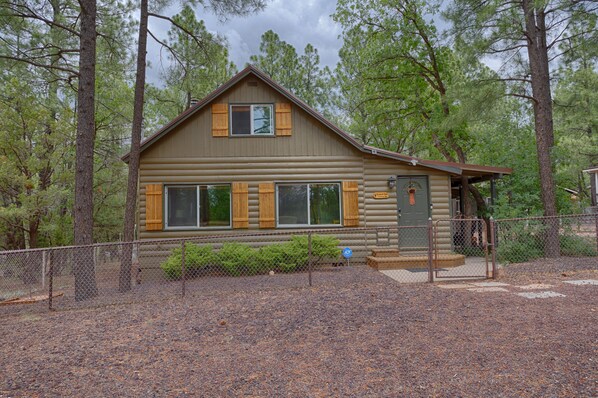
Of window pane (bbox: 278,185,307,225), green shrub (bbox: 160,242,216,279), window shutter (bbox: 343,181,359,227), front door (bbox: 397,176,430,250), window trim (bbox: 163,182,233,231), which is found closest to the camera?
green shrub (bbox: 160,242,216,279)

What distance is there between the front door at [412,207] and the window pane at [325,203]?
166 centimetres

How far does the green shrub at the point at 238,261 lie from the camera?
845 cm

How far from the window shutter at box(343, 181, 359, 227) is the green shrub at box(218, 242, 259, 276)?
8.41ft

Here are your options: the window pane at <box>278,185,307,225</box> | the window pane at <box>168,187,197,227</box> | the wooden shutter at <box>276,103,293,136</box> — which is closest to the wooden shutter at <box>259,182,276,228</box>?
the window pane at <box>278,185,307,225</box>

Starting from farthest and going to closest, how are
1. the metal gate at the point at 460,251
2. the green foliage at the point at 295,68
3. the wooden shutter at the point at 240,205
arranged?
the green foliage at the point at 295,68, the wooden shutter at the point at 240,205, the metal gate at the point at 460,251

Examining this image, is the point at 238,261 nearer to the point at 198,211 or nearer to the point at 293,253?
the point at 293,253

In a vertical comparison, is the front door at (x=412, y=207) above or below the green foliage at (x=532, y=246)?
above

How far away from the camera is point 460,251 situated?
10984mm

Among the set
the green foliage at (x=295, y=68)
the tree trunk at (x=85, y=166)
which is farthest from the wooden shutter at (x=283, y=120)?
the green foliage at (x=295, y=68)

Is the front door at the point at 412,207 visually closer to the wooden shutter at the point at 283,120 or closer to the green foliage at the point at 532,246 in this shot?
the green foliage at the point at 532,246

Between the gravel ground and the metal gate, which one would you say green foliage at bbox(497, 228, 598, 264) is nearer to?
the metal gate

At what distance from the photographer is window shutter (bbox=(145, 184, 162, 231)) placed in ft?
29.7

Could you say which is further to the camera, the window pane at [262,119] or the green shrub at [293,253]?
the window pane at [262,119]

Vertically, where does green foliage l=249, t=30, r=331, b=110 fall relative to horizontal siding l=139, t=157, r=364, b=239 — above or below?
above
